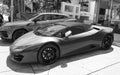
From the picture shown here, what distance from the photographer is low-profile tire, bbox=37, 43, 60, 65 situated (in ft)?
11.7

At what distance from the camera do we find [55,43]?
371 centimetres

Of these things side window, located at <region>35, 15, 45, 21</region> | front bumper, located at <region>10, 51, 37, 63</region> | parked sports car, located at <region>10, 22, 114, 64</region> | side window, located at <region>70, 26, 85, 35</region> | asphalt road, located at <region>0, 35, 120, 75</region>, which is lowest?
asphalt road, located at <region>0, 35, 120, 75</region>

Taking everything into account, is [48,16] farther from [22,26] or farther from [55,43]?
[55,43]

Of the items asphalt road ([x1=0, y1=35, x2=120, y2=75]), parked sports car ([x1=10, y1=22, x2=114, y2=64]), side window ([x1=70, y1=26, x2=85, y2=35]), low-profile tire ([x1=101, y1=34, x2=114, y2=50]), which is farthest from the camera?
low-profile tire ([x1=101, y1=34, x2=114, y2=50])

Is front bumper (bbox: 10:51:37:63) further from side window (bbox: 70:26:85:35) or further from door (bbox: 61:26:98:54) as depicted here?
side window (bbox: 70:26:85:35)

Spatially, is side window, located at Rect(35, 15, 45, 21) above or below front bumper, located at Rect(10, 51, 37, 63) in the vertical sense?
above

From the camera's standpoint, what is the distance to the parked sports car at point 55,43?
344cm

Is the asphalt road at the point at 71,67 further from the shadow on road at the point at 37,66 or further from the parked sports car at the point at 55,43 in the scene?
the parked sports car at the point at 55,43

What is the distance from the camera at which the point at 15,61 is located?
353 centimetres

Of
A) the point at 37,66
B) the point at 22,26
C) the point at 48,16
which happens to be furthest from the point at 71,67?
the point at 48,16

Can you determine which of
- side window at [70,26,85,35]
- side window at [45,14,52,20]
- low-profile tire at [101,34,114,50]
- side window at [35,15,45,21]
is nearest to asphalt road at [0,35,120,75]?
low-profile tire at [101,34,114,50]

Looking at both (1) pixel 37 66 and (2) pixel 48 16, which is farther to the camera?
(2) pixel 48 16

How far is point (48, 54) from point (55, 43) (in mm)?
367

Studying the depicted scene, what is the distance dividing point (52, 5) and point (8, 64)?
40.4ft
